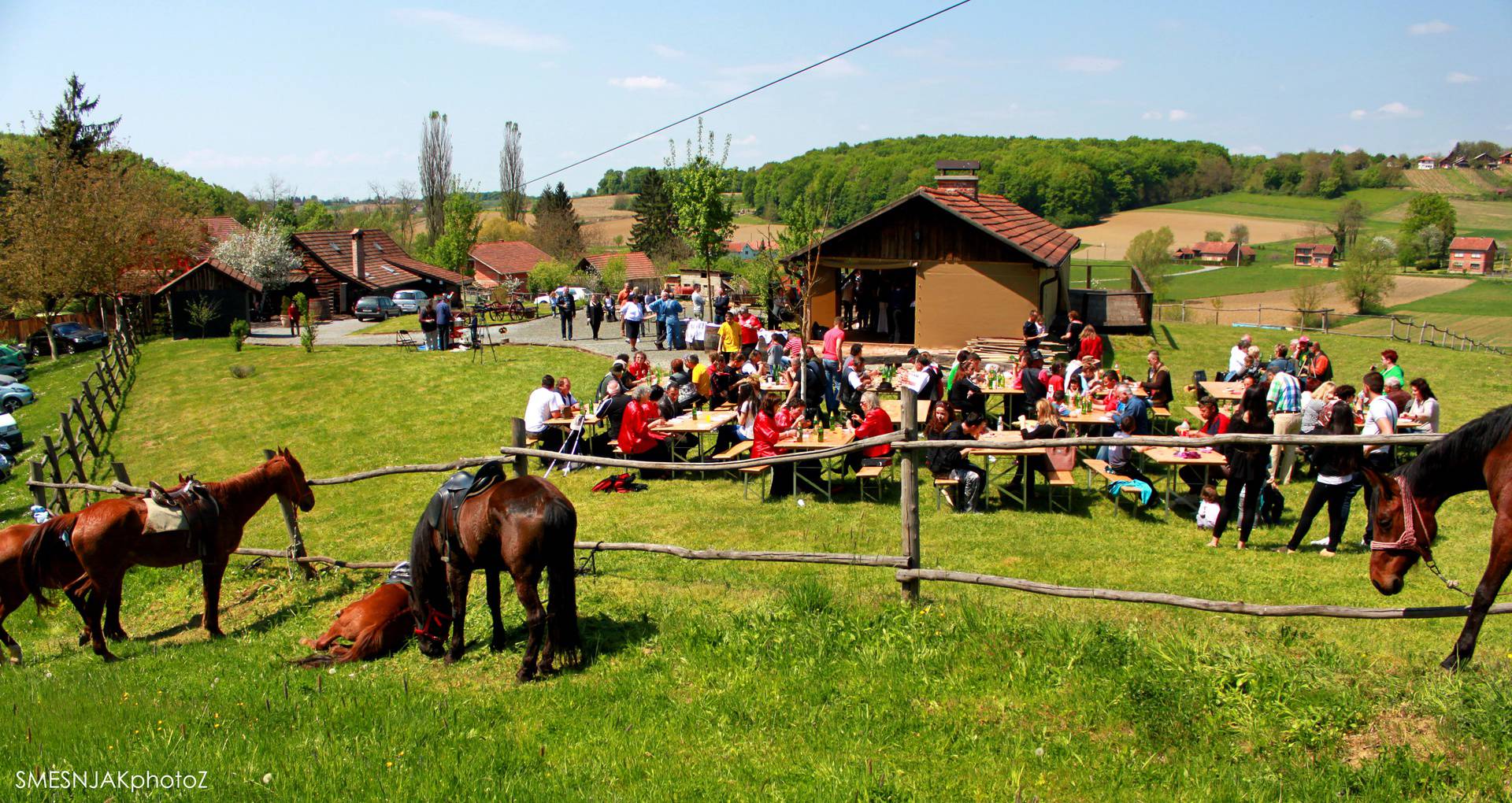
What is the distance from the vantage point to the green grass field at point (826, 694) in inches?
177

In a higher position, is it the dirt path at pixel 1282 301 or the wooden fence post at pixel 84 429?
the dirt path at pixel 1282 301

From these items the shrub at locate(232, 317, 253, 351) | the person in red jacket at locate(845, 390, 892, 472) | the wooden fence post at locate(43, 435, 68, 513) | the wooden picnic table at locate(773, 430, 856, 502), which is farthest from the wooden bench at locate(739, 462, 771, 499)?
the shrub at locate(232, 317, 253, 351)

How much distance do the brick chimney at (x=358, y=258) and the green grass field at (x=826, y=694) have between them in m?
40.6

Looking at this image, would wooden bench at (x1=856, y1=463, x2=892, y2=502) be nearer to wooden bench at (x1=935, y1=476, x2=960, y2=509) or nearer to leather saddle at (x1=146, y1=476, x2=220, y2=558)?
wooden bench at (x1=935, y1=476, x2=960, y2=509)

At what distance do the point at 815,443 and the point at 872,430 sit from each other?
0.71 metres

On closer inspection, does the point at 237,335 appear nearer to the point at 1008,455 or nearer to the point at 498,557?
the point at 1008,455

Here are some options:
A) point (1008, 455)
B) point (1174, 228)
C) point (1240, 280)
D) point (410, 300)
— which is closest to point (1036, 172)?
point (1174, 228)

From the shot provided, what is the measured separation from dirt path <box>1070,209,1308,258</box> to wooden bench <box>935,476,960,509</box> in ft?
246

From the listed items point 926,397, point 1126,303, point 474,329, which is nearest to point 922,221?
point 1126,303

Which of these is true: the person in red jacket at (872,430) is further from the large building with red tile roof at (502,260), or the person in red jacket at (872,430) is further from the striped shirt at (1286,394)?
the large building with red tile roof at (502,260)

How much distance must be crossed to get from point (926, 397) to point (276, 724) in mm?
10759

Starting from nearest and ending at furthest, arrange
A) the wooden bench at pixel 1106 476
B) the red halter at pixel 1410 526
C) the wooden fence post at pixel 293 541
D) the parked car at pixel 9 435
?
the red halter at pixel 1410 526
the wooden fence post at pixel 293 541
the wooden bench at pixel 1106 476
the parked car at pixel 9 435

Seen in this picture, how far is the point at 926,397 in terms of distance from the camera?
47.6 feet

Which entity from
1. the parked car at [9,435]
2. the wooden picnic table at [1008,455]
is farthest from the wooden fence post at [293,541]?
the parked car at [9,435]
